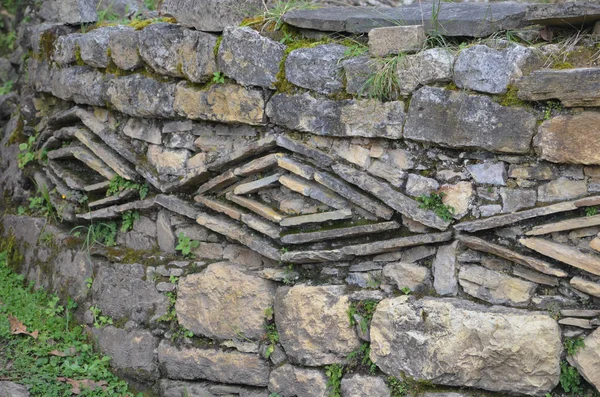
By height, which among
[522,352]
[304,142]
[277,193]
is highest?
[304,142]

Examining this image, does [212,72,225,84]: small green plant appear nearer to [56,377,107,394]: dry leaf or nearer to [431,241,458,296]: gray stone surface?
[431,241,458,296]: gray stone surface

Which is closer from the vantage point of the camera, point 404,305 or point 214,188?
point 404,305

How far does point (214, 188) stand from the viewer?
186 inches

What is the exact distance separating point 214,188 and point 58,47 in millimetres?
1924

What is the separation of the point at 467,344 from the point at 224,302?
151 cm

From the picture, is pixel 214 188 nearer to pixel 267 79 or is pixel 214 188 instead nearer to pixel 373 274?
pixel 267 79

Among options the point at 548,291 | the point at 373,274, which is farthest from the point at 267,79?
the point at 548,291

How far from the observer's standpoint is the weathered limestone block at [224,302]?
449 cm

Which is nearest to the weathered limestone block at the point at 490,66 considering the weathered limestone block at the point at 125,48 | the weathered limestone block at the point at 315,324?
the weathered limestone block at the point at 315,324

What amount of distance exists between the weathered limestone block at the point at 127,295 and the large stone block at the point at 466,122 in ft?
6.71

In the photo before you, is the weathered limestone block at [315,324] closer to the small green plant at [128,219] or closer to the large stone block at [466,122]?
the large stone block at [466,122]

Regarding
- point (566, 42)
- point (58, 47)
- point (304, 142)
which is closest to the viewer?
point (566, 42)

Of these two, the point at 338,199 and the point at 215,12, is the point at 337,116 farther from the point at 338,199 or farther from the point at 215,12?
the point at 215,12

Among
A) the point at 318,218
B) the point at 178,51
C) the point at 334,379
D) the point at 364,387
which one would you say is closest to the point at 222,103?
the point at 178,51
